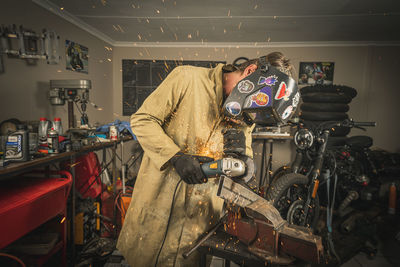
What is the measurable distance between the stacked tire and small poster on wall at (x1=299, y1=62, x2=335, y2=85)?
112cm

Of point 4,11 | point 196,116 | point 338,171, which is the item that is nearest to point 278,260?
point 196,116

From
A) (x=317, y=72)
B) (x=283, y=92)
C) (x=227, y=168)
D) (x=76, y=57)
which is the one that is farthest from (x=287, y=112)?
(x=317, y=72)

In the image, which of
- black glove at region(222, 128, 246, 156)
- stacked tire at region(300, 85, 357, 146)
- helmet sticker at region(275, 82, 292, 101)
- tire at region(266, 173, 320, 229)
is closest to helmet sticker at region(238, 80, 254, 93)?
helmet sticker at region(275, 82, 292, 101)

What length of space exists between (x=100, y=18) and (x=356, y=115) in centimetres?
548

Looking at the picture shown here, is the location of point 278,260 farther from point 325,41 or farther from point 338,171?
point 325,41

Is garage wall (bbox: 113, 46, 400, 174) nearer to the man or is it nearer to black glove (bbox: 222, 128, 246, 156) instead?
the man

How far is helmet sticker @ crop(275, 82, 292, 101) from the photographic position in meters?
1.04

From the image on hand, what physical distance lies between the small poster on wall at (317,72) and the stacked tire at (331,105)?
3.67 feet

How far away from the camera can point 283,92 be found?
1.05 m

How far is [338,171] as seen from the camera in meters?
3.22

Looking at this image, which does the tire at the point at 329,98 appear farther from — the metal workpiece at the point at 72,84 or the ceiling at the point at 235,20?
the metal workpiece at the point at 72,84

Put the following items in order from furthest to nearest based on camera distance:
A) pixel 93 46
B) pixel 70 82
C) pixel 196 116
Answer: pixel 93 46, pixel 70 82, pixel 196 116

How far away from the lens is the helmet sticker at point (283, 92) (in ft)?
3.41

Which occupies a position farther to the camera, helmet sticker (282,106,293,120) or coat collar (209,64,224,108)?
coat collar (209,64,224,108)
